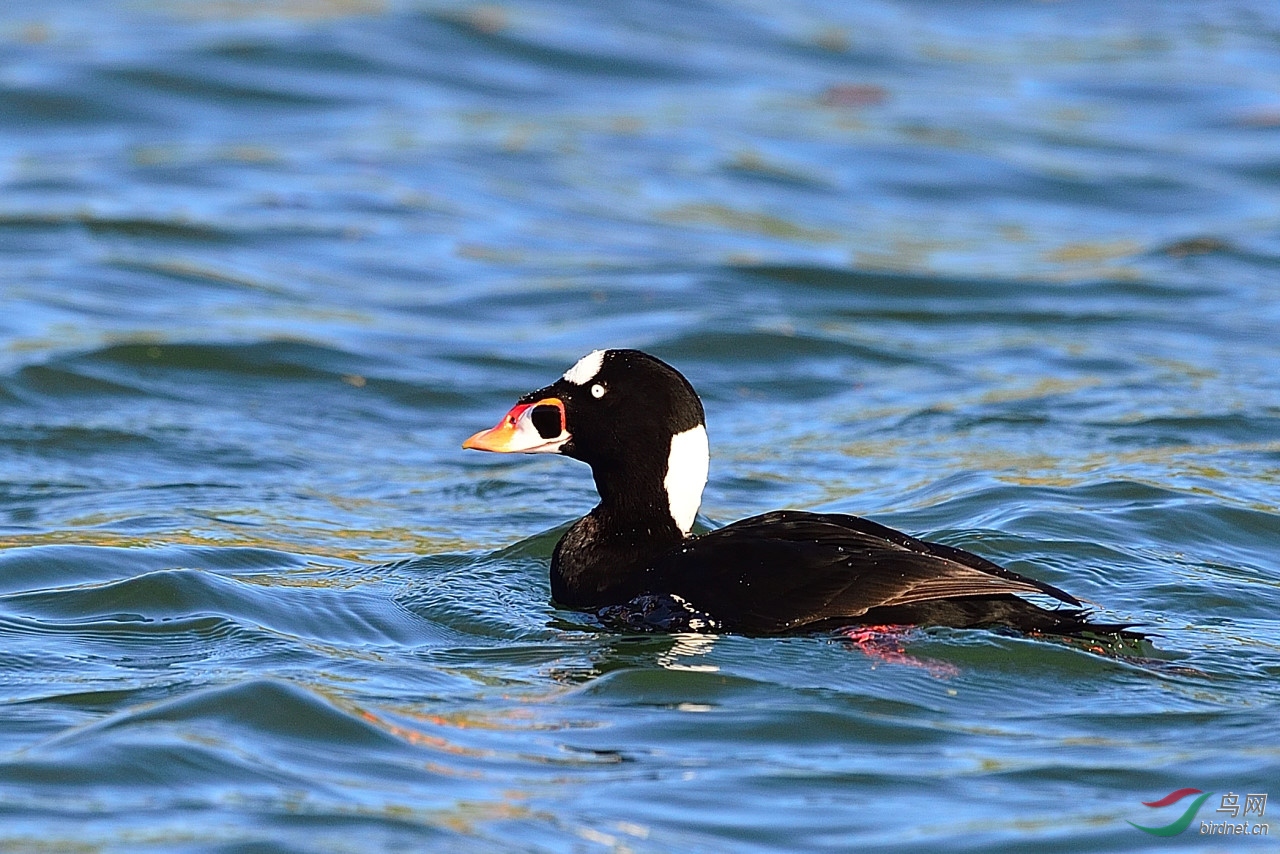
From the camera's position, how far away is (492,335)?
12.6 meters

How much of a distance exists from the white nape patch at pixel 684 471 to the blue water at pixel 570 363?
0.62 metres

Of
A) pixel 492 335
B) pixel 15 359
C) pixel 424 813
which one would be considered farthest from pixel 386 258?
pixel 424 813

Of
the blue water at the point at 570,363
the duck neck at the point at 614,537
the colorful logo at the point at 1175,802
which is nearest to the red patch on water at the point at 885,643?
the blue water at the point at 570,363

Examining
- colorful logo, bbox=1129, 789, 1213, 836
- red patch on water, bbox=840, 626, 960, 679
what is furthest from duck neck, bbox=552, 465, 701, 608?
colorful logo, bbox=1129, 789, 1213, 836

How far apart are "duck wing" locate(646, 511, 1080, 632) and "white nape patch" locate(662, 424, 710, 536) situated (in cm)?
43

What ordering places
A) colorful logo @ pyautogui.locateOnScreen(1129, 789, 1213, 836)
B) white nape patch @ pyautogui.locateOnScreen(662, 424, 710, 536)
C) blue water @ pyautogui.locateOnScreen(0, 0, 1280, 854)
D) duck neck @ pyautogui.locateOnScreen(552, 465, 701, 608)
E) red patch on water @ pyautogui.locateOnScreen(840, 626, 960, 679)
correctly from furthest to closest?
white nape patch @ pyautogui.locateOnScreen(662, 424, 710, 536), duck neck @ pyautogui.locateOnScreen(552, 465, 701, 608), red patch on water @ pyautogui.locateOnScreen(840, 626, 960, 679), blue water @ pyautogui.locateOnScreen(0, 0, 1280, 854), colorful logo @ pyautogui.locateOnScreen(1129, 789, 1213, 836)

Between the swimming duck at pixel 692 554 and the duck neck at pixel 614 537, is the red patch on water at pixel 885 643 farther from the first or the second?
the duck neck at pixel 614 537

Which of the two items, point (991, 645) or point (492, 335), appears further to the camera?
point (492, 335)

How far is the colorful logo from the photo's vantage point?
16.9 feet

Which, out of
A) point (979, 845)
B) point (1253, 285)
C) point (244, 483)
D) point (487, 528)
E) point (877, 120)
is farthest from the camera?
point (877, 120)

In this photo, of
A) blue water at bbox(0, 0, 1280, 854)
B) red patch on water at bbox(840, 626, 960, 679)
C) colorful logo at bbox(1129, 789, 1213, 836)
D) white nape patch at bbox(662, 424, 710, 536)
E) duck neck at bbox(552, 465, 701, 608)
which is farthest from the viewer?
white nape patch at bbox(662, 424, 710, 536)

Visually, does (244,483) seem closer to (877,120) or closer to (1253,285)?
(1253,285)

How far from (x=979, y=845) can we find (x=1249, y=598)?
9.24 feet

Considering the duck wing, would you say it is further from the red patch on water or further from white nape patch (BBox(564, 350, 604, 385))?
white nape patch (BBox(564, 350, 604, 385))
